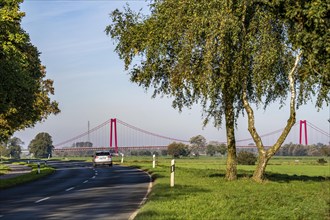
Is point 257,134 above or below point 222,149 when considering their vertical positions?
below

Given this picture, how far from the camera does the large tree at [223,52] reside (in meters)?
19.8

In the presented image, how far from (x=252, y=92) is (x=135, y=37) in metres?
6.57

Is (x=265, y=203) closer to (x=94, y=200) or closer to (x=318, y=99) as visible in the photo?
(x=94, y=200)

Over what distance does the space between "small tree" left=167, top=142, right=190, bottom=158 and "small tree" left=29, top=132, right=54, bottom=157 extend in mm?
42360

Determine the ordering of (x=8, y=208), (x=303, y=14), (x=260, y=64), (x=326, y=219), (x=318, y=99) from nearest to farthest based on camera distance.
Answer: (x=326, y=219), (x=303, y=14), (x=8, y=208), (x=260, y=64), (x=318, y=99)

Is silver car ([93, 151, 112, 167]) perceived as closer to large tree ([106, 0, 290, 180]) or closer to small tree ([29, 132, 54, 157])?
large tree ([106, 0, 290, 180])

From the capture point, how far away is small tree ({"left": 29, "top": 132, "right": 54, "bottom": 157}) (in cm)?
15950

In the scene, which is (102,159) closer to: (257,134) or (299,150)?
(257,134)

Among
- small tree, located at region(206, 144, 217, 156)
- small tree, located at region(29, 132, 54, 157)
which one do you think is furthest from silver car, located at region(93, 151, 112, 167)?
small tree, located at region(206, 144, 217, 156)

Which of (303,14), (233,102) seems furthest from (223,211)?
(233,102)

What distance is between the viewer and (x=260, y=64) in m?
20.0

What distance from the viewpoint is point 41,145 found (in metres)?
159

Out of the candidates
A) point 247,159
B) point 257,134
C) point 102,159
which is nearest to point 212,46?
point 257,134

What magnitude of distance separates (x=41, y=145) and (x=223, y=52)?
146 m
